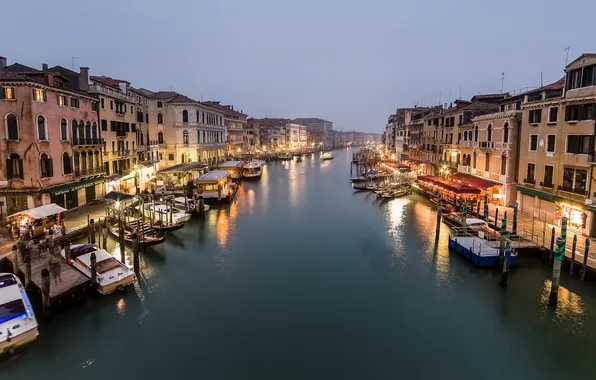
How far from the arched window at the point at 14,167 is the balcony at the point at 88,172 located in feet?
14.3

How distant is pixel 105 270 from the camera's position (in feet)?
64.3

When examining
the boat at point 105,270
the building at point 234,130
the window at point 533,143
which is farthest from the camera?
the building at point 234,130

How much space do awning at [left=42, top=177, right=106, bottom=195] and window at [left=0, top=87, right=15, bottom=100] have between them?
20.8 feet

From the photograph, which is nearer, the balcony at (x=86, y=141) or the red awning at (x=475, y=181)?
the balcony at (x=86, y=141)

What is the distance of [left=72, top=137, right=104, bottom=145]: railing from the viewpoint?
3063 cm

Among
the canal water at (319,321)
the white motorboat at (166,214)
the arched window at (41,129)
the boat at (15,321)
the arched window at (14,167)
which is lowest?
the canal water at (319,321)

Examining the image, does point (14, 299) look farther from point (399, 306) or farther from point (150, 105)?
point (150, 105)

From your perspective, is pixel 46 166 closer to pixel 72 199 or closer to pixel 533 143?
pixel 72 199

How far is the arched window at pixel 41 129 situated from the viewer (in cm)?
2638

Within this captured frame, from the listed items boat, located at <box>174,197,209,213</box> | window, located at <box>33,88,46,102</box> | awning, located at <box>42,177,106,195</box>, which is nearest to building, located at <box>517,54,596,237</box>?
boat, located at <box>174,197,209,213</box>

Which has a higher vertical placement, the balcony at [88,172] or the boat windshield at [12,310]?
the balcony at [88,172]

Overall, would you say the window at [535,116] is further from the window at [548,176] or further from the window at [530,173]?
the window at [548,176]

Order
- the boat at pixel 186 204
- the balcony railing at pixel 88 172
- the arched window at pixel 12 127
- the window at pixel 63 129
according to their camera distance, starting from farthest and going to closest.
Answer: the boat at pixel 186 204, the balcony railing at pixel 88 172, the window at pixel 63 129, the arched window at pixel 12 127

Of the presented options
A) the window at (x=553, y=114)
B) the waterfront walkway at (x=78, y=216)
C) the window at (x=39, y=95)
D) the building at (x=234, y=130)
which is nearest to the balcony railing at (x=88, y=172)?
the waterfront walkway at (x=78, y=216)
